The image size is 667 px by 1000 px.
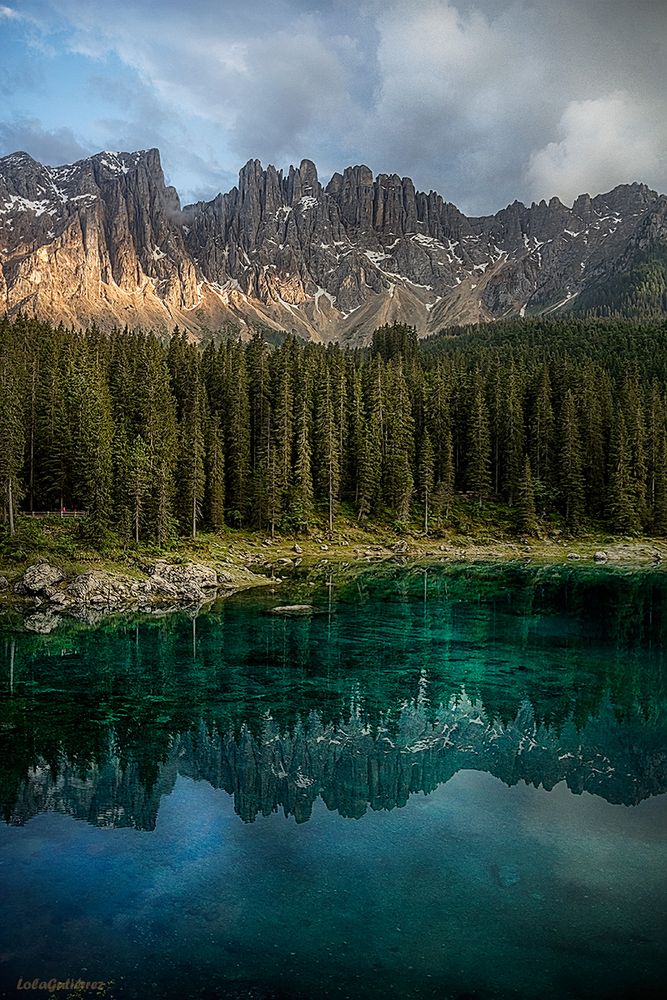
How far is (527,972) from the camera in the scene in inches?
571

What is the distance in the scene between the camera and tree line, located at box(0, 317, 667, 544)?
69.9 metres

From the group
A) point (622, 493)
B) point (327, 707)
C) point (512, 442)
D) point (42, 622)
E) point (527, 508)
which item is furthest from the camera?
point (512, 442)

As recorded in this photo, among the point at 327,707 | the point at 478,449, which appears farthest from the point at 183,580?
the point at 478,449

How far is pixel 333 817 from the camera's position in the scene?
71.6 ft

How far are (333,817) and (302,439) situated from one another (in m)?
69.7

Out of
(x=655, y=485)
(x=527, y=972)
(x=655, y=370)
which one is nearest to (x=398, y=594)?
(x=527, y=972)

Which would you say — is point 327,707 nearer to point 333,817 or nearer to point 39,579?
point 333,817

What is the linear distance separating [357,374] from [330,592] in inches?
1999

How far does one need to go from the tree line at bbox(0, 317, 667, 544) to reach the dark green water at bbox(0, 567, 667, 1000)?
Answer: 3065 cm

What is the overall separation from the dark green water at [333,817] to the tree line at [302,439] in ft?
101

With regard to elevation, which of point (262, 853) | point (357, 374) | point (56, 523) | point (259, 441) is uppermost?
point (357, 374)

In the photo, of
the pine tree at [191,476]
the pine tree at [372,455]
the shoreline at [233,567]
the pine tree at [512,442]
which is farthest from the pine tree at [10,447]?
the pine tree at [512,442]

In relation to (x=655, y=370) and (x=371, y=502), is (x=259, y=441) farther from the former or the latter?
(x=655, y=370)

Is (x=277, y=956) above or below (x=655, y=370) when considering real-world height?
below
